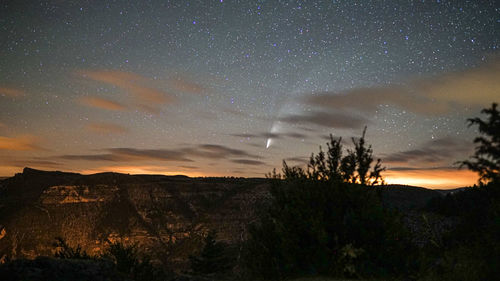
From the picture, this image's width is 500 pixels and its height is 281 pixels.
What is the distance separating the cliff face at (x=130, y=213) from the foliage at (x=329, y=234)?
6989cm

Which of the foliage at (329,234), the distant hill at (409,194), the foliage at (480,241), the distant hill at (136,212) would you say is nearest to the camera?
the foliage at (480,241)

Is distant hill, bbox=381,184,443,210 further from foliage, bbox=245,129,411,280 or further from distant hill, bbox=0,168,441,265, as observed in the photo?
foliage, bbox=245,129,411,280

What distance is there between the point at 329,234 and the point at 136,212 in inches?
3688

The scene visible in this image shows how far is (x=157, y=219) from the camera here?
301 feet

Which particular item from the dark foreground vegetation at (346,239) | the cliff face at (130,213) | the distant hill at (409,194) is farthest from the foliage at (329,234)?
the distant hill at (409,194)

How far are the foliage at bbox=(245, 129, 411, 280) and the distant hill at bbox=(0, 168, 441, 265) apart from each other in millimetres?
70248

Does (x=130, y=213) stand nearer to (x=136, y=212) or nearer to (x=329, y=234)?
(x=136, y=212)

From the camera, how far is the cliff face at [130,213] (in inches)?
3317

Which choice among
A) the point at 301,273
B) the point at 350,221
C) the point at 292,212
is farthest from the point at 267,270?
the point at 350,221

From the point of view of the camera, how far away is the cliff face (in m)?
84.2

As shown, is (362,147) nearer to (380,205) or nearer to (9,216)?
(380,205)

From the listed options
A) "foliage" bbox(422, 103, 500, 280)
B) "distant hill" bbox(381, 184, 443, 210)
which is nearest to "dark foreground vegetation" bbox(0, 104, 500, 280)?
"foliage" bbox(422, 103, 500, 280)

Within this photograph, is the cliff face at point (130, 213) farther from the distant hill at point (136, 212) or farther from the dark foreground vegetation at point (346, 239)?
the dark foreground vegetation at point (346, 239)

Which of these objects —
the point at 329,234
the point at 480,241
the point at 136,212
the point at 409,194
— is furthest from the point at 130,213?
the point at 480,241
